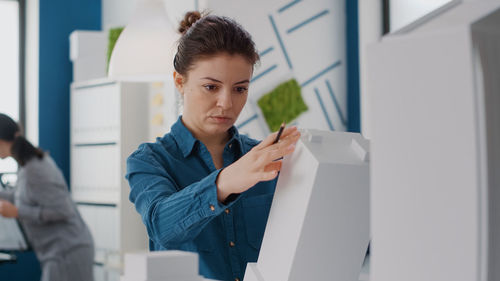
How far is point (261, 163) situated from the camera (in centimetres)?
66

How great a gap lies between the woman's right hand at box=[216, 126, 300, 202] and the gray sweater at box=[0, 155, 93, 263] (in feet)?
7.33

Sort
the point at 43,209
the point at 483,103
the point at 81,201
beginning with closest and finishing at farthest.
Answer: the point at 483,103, the point at 43,209, the point at 81,201

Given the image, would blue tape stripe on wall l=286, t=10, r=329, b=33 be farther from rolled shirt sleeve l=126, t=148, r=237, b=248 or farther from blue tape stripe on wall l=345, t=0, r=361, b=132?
rolled shirt sleeve l=126, t=148, r=237, b=248

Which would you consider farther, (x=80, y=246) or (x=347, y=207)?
(x=80, y=246)

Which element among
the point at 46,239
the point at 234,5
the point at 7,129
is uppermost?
the point at 234,5

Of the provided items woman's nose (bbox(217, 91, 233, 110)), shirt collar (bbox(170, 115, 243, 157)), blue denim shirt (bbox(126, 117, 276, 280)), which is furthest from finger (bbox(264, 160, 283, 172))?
shirt collar (bbox(170, 115, 243, 157))

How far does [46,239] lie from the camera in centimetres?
286

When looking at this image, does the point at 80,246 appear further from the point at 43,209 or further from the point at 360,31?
the point at 360,31

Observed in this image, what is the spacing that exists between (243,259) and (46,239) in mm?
2040

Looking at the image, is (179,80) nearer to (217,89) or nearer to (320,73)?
(217,89)

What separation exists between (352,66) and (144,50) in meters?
2.36

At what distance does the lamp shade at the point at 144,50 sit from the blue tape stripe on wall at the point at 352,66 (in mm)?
2206

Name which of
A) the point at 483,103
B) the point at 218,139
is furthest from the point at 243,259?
the point at 483,103

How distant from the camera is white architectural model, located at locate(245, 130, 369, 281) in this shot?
60 cm
